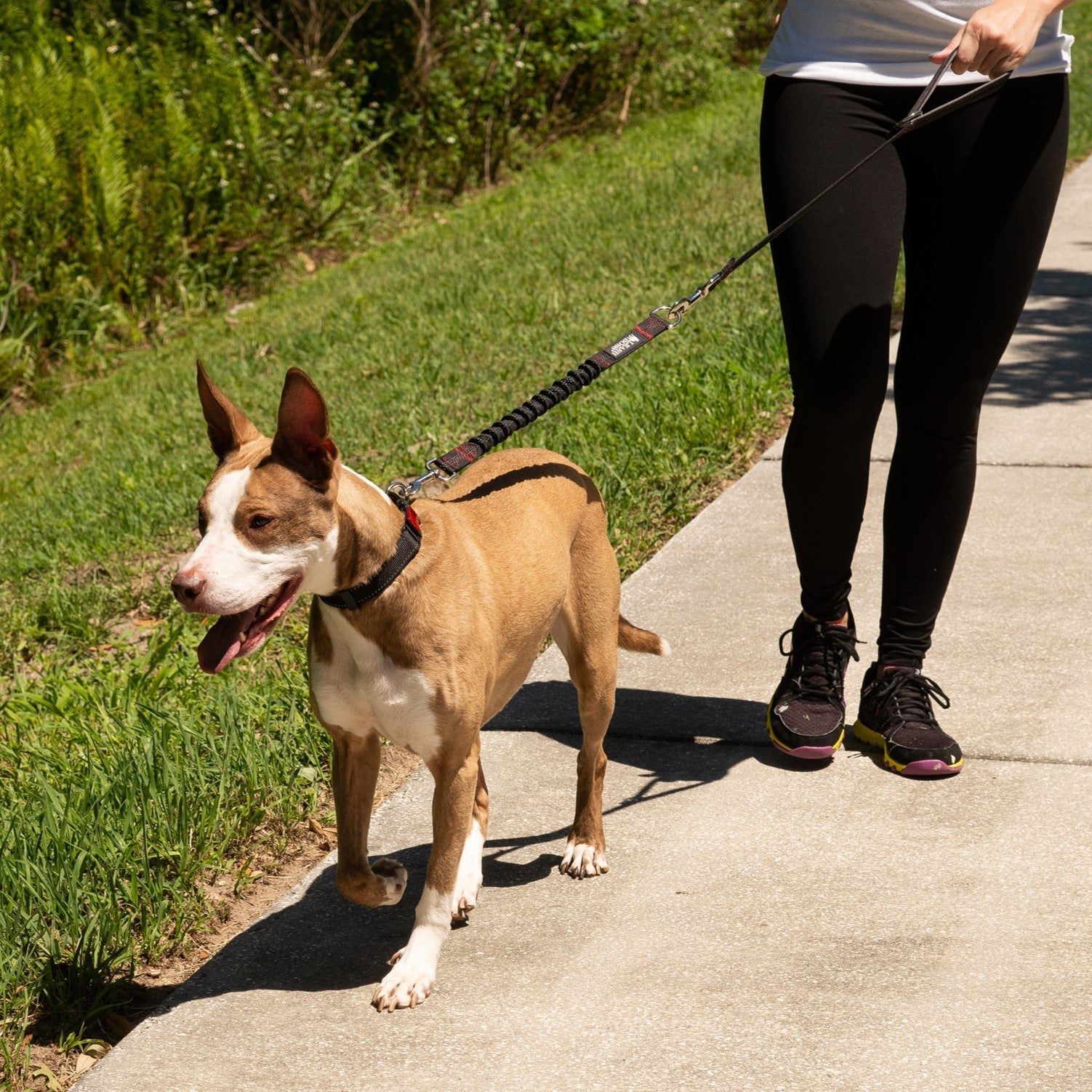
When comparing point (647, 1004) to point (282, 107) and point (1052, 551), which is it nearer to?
point (1052, 551)

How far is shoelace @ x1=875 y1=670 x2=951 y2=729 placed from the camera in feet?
11.5

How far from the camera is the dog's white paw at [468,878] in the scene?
9.94 feet

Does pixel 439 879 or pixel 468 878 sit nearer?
pixel 439 879

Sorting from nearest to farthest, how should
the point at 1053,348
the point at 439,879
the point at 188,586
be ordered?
the point at 188,586 < the point at 439,879 < the point at 1053,348

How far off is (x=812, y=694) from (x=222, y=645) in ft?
5.51

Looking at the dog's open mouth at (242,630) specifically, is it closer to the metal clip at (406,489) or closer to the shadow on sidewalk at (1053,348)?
the metal clip at (406,489)

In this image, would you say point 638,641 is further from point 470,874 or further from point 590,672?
point 470,874

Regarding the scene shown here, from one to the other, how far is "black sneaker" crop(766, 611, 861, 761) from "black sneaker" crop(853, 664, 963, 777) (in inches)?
2.9

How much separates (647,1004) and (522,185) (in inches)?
417

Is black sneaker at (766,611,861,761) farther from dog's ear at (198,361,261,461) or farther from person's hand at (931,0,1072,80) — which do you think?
dog's ear at (198,361,261,461)

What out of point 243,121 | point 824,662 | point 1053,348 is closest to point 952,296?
point 824,662

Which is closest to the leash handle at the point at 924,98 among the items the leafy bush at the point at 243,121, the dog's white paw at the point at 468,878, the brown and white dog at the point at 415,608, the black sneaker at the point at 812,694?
the brown and white dog at the point at 415,608

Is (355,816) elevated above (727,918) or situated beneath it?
elevated above

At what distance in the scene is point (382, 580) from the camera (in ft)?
8.75
